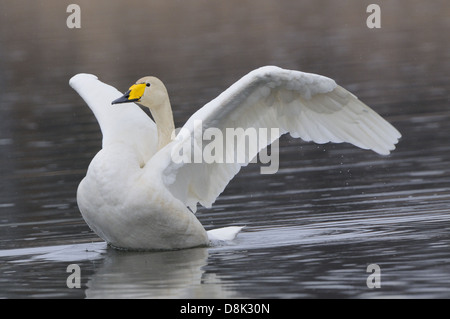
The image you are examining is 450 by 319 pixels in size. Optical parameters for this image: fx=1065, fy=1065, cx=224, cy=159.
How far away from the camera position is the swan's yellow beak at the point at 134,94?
10.3m

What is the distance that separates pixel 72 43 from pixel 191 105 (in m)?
12.5

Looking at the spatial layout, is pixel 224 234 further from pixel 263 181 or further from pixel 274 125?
pixel 263 181

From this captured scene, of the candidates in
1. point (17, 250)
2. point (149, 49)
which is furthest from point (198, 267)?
point (149, 49)

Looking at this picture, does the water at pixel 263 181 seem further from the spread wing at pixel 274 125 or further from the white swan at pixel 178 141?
the spread wing at pixel 274 125

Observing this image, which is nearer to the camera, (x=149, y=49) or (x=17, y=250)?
(x=17, y=250)

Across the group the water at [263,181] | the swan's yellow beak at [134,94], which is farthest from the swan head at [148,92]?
the water at [263,181]

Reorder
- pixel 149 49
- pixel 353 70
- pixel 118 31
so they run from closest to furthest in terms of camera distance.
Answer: pixel 353 70 < pixel 149 49 < pixel 118 31

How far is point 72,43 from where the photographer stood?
100 ft

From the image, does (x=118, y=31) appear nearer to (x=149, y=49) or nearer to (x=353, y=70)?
(x=149, y=49)

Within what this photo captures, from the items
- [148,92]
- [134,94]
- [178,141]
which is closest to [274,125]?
[178,141]

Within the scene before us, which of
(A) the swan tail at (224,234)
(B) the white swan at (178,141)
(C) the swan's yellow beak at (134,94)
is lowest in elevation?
(A) the swan tail at (224,234)

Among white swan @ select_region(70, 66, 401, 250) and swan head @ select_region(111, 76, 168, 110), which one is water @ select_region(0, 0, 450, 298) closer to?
white swan @ select_region(70, 66, 401, 250)

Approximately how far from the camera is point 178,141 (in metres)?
9.77

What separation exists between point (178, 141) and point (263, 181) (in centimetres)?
356
